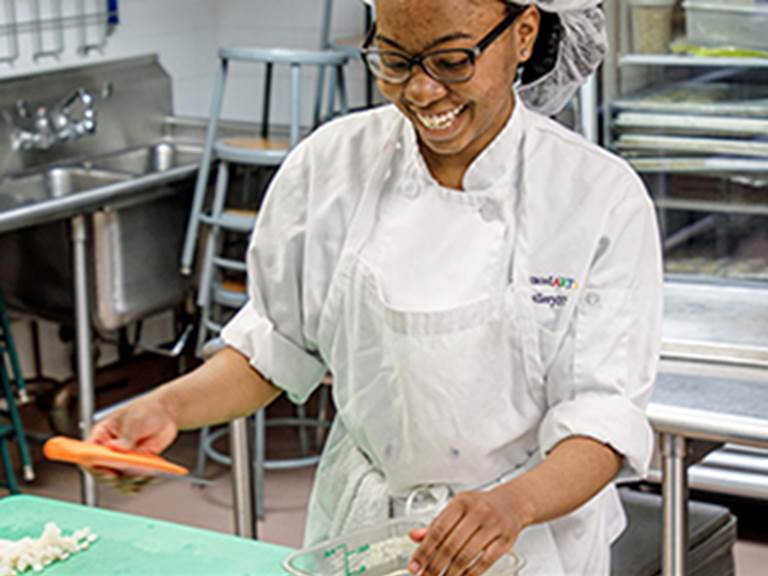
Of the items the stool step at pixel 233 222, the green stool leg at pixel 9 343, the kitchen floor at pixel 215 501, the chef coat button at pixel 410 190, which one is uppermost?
the chef coat button at pixel 410 190

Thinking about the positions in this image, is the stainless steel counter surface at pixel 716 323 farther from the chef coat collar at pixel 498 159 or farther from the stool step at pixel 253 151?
the stool step at pixel 253 151

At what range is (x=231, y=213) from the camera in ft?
13.4

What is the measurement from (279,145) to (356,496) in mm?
2535

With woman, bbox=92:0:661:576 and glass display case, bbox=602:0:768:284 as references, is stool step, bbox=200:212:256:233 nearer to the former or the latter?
glass display case, bbox=602:0:768:284

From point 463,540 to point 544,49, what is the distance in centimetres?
65

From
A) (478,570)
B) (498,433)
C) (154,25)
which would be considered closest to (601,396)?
(498,433)

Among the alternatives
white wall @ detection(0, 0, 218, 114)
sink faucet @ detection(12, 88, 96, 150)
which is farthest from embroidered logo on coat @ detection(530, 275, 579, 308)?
white wall @ detection(0, 0, 218, 114)

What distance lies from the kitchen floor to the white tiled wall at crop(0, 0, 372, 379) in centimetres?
65

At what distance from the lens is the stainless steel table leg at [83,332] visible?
3729 millimetres

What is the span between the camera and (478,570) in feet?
4.34

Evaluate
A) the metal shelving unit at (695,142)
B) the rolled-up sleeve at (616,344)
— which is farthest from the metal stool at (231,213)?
the rolled-up sleeve at (616,344)

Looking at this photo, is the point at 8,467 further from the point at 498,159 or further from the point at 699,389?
the point at 498,159

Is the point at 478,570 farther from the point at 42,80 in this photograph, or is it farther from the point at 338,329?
the point at 42,80

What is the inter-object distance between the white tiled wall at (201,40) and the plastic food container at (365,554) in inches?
130
